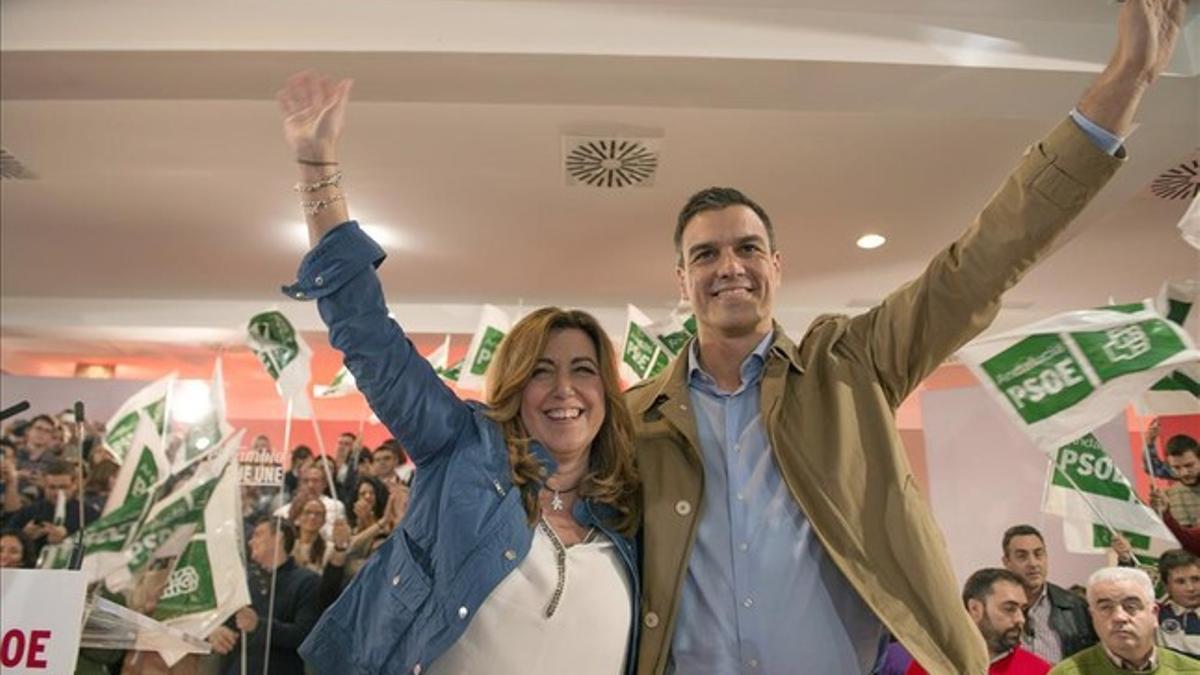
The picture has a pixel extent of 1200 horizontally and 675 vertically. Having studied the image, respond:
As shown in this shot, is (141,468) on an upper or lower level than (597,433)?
upper

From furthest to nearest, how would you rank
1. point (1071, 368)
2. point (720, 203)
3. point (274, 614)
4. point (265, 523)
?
1. point (265, 523)
2. point (274, 614)
3. point (1071, 368)
4. point (720, 203)

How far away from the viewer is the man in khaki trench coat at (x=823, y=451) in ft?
4.38

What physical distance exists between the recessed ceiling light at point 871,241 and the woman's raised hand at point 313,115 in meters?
4.10

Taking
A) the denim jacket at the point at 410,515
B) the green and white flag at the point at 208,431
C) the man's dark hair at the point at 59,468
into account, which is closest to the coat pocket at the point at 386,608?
the denim jacket at the point at 410,515

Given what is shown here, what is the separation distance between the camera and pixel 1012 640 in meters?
3.14

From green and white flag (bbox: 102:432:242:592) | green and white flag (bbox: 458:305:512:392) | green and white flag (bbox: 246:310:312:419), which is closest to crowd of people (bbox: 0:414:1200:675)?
green and white flag (bbox: 102:432:242:592)

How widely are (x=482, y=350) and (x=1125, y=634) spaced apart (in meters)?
3.06

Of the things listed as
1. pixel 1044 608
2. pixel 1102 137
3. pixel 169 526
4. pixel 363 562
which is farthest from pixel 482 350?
pixel 1102 137

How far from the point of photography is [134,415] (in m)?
4.23

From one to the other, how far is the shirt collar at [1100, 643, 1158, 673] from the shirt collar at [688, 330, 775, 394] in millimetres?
2188

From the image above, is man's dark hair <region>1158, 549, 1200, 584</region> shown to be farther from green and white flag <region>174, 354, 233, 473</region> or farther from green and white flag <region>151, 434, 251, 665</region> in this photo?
green and white flag <region>174, 354, 233, 473</region>

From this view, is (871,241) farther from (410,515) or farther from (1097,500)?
(410,515)

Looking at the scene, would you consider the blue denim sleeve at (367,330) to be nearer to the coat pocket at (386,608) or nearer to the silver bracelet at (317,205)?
the silver bracelet at (317,205)

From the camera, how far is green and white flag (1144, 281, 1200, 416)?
2.74 m
